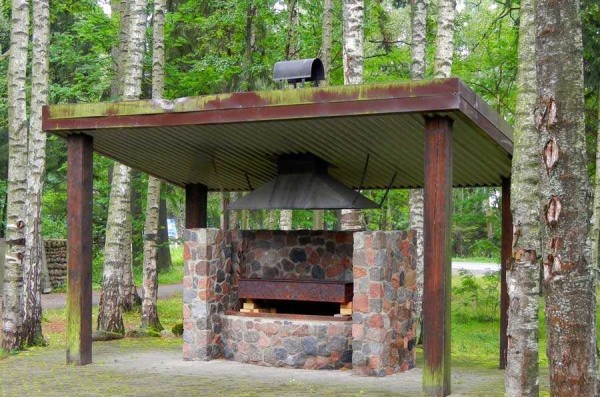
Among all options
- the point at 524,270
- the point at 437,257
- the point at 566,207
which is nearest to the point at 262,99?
the point at 437,257

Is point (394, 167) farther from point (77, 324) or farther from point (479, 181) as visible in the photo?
point (77, 324)

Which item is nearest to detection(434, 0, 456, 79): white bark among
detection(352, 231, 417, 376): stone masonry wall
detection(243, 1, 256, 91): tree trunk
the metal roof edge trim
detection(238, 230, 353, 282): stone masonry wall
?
detection(238, 230, 353, 282): stone masonry wall

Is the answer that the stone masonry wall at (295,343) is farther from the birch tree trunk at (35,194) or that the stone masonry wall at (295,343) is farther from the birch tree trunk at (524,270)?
the birch tree trunk at (35,194)

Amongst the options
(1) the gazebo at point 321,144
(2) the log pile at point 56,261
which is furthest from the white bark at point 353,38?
(2) the log pile at point 56,261

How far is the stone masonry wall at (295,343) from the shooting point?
984cm

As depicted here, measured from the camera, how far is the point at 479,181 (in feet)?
39.5

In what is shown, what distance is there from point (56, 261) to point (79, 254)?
1611cm

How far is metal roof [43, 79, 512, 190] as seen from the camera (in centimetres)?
804

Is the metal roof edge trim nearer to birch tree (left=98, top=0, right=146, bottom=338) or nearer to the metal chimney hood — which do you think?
the metal chimney hood

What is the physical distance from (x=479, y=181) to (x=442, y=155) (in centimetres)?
411

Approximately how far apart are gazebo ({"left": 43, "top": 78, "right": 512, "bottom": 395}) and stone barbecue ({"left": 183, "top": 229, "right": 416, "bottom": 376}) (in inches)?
45.1

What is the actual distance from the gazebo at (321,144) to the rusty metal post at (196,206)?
30 centimetres

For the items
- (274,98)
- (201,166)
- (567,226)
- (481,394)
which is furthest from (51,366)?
(567,226)

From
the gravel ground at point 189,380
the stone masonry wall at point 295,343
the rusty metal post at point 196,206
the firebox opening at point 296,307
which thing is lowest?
the gravel ground at point 189,380
